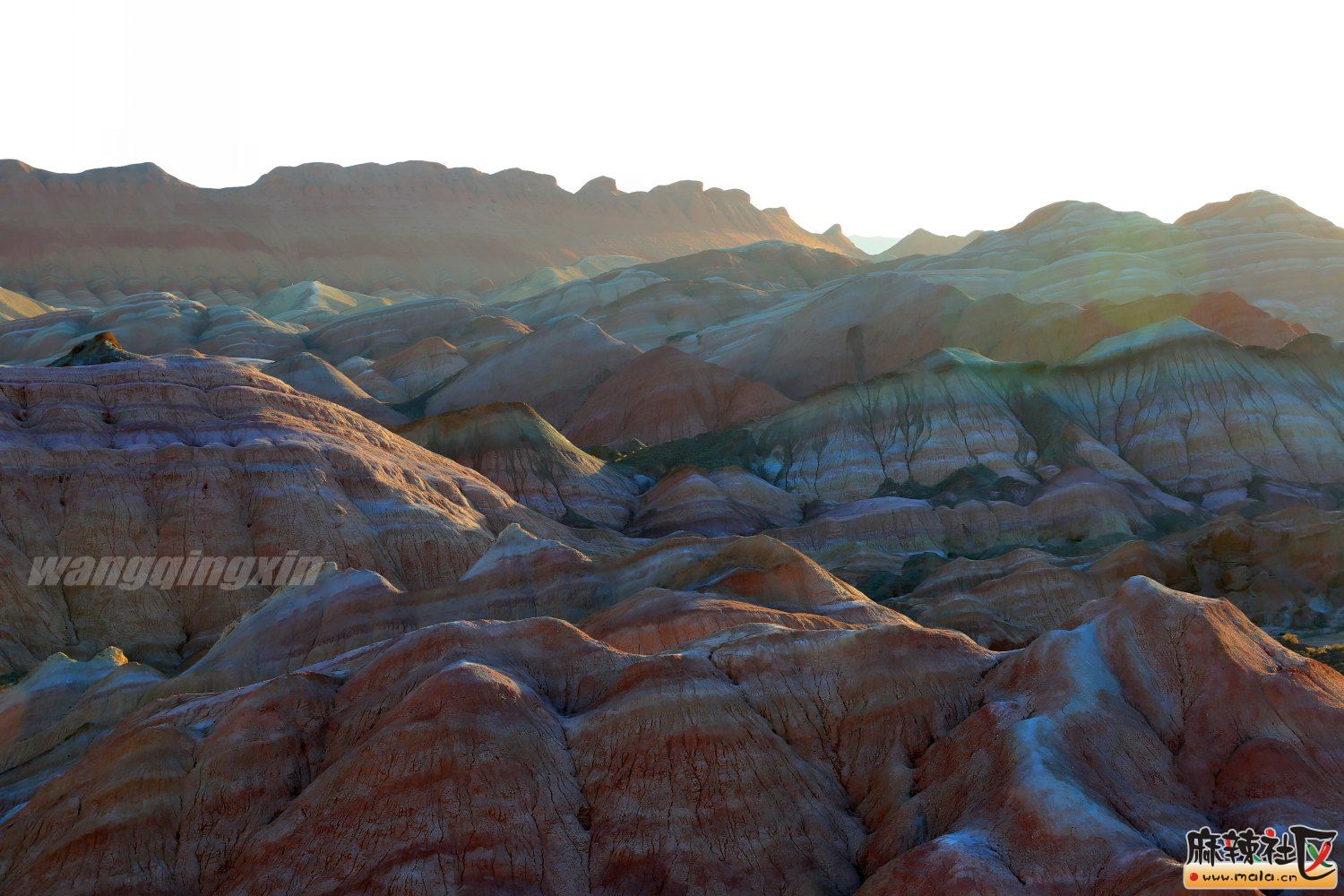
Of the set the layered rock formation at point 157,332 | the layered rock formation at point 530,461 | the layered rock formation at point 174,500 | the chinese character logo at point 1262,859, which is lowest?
the layered rock formation at point 157,332

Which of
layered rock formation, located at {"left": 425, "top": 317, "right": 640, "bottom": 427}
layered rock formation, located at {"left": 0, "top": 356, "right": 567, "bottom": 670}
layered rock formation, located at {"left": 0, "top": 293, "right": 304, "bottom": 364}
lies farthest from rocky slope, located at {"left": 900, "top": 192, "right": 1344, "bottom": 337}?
layered rock formation, located at {"left": 0, "top": 356, "right": 567, "bottom": 670}

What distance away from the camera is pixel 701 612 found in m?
26.3

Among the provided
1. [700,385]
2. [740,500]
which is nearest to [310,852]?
[740,500]

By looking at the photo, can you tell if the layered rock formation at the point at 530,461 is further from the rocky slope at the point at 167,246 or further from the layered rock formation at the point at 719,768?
the rocky slope at the point at 167,246

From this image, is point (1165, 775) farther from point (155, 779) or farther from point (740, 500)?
point (740, 500)

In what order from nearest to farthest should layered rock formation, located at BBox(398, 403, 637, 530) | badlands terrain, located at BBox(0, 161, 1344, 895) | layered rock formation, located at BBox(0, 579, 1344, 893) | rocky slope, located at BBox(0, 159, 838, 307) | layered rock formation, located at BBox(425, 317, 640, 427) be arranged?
layered rock formation, located at BBox(0, 579, 1344, 893) → badlands terrain, located at BBox(0, 161, 1344, 895) → layered rock formation, located at BBox(398, 403, 637, 530) → layered rock formation, located at BBox(425, 317, 640, 427) → rocky slope, located at BBox(0, 159, 838, 307)

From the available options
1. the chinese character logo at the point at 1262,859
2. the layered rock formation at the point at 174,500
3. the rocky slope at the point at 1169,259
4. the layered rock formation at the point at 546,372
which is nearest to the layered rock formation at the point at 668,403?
the layered rock formation at the point at 546,372

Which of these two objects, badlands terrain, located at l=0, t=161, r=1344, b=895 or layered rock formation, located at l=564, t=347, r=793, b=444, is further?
layered rock formation, located at l=564, t=347, r=793, b=444

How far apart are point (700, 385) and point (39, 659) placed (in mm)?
57570

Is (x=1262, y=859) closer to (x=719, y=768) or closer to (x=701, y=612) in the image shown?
(x=719, y=768)

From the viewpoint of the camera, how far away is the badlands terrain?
59.4 feet

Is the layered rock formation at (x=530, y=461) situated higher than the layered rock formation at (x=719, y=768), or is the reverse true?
the layered rock formation at (x=719, y=768)

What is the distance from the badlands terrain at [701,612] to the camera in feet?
59.4

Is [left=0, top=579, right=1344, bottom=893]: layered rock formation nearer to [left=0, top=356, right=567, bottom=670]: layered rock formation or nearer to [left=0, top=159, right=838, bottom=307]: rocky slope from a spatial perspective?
[left=0, top=356, right=567, bottom=670]: layered rock formation
